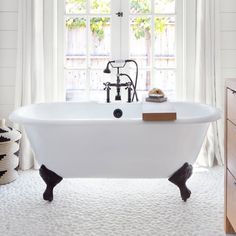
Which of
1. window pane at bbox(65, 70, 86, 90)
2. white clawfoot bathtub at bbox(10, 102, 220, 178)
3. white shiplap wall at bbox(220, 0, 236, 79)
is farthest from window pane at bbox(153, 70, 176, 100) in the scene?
white clawfoot bathtub at bbox(10, 102, 220, 178)

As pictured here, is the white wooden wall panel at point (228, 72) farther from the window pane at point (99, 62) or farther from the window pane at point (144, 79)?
the window pane at point (99, 62)

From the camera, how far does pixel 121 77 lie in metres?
4.22

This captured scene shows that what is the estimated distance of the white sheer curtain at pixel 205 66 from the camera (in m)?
3.96

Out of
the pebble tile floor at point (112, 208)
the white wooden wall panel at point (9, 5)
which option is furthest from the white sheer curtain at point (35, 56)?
the pebble tile floor at point (112, 208)

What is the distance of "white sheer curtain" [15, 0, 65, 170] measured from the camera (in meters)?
3.95

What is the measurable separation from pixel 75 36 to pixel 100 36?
0.79 ft

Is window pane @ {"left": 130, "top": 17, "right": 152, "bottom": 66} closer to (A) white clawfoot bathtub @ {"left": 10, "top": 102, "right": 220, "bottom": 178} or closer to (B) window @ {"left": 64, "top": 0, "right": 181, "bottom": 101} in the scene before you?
(B) window @ {"left": 64, "top": 0, "right": 181, "bottom": 101}

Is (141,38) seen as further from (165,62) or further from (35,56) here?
(35,56)

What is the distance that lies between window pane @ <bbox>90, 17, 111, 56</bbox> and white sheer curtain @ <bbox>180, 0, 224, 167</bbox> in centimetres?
76

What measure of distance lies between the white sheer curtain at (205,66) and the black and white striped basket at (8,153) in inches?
62.9

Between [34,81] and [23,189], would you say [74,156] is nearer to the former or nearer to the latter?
[23,189]

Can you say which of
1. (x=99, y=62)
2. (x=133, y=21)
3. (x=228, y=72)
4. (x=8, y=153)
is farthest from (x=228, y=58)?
(x=8, y=153)

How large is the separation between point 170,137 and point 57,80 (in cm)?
160

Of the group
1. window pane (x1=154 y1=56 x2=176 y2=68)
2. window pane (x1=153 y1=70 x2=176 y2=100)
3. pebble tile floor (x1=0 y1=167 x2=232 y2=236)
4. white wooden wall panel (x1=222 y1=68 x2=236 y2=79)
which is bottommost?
pebble tile floor (x1=0 y1=167 x2=232 y2=236)
